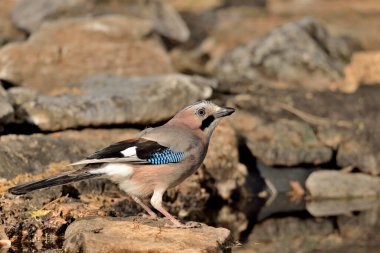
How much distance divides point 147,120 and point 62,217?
11.8 feet

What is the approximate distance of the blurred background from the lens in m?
9.98

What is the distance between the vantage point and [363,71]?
16.0m

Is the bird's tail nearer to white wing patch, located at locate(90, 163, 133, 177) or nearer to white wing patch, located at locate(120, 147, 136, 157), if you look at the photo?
white wing patch, located at locate(90, 163, 133, 177)

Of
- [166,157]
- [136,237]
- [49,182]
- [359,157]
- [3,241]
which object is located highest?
[166,157]

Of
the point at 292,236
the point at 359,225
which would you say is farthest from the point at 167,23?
the point at 292,236

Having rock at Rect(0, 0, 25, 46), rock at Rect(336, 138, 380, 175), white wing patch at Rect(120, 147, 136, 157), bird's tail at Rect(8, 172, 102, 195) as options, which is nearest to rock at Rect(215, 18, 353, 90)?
rock at Rect(336, 138, 380, 175)

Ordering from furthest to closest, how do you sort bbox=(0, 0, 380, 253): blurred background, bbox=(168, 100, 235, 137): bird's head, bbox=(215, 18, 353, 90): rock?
bbox=(215, 18, 353, 90): rock → bbox=(0, 0, 380, 253): blurred background → bbox=(168, 100, 235, 137): bird's head

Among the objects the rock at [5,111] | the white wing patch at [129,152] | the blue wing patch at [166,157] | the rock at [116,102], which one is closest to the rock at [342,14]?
the rock at [116,102]

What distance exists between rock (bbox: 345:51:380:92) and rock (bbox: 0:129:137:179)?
579 centimetres

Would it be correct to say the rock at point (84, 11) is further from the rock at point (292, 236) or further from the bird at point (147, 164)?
the bird at point (147, 164)

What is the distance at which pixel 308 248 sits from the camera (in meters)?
9.43

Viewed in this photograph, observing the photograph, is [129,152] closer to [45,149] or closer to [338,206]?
[45,149]

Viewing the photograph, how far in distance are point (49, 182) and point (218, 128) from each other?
5.14 metres

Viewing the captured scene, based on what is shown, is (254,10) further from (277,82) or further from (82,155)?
(82,155)
